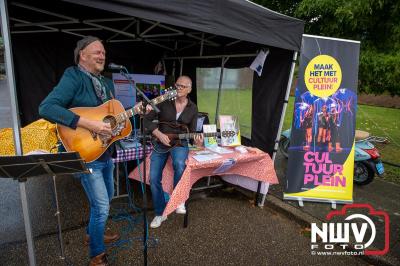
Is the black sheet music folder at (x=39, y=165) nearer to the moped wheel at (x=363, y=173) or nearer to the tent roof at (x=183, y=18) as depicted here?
the tent roof at (x=183, y=18)

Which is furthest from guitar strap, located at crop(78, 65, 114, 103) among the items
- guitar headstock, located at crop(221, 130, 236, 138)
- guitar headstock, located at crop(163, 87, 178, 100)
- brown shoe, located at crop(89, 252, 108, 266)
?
guitar headstock, located at crop(221, 130, 236, 138)

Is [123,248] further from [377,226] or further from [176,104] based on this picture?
[377,226]

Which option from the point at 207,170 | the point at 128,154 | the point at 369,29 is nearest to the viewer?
the point at 207,170

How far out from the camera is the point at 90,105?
2352mm

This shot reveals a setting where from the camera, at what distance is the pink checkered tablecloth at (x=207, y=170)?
2.97 metres

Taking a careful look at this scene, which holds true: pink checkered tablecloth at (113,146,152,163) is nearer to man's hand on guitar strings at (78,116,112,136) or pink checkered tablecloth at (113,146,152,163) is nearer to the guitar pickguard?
the guitar pickguard

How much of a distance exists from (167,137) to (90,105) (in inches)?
43.1

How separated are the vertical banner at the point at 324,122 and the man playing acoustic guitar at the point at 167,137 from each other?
149 centimetres

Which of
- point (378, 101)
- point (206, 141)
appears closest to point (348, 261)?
point (206, 141)

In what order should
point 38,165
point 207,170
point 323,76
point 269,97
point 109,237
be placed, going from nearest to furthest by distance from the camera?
point 38,165
point 109,237
point 207,170
point 323,76
point 269,97

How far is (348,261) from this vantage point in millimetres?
2867

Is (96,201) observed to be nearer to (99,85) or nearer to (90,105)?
(90,105)

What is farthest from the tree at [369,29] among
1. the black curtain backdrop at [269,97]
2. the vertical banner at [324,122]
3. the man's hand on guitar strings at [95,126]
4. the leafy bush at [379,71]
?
the man's hand on guitar strings at [95,126]

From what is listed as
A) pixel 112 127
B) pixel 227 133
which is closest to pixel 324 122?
pixel 227 133
